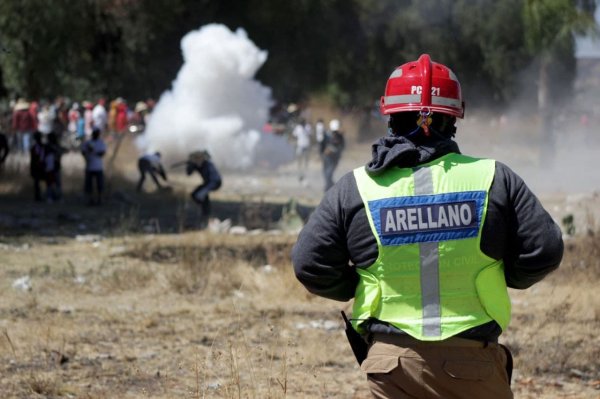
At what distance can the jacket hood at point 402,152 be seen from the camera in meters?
3.22

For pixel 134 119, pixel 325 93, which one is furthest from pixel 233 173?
pixel 325 93

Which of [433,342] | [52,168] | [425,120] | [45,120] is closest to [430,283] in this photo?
[433,342]

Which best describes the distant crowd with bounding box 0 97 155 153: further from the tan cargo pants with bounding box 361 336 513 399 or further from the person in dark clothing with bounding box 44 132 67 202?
the tan cargo pants with bounding box 361 336 513 399

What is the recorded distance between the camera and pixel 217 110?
3056 cm

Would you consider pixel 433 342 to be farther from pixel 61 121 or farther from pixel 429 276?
pixel 61 121

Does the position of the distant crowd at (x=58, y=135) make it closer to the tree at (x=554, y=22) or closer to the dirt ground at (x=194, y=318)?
the dirt ground at (x=194, y=318)

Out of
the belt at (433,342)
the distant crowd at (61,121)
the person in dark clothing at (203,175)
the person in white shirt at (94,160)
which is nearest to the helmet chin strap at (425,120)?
the belt at (433,342)

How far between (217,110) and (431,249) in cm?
2764

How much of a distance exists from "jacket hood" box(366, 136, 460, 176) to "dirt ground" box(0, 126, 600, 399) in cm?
158

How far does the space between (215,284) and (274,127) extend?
2388 centimetres

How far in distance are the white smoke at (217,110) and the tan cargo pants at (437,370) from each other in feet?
82.4

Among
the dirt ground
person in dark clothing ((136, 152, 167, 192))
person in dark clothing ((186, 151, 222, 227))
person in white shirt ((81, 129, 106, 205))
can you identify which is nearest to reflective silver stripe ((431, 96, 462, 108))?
the dirt ground

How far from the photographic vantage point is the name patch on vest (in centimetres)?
319

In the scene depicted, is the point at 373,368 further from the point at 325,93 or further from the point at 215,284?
the point at 325,93
